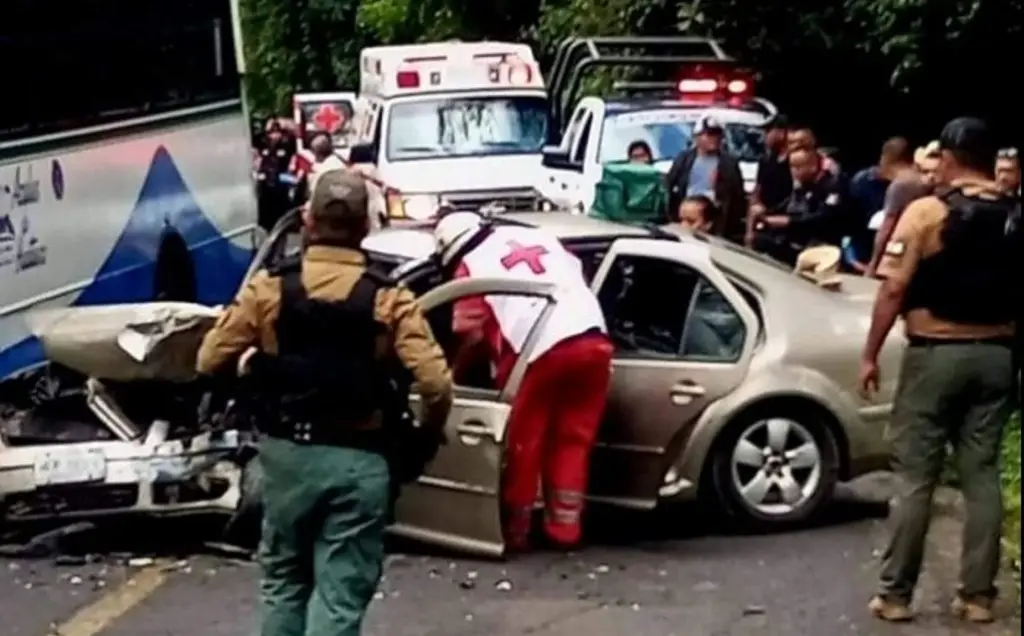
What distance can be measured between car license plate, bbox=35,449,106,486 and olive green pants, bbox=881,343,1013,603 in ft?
11.9

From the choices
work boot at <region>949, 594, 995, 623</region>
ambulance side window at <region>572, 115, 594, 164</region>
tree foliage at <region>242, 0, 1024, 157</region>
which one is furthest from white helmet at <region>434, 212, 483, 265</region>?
ambulance side window at <region>572, 115, 594, 164</region>

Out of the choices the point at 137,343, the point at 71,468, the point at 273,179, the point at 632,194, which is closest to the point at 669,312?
the point at 137,343

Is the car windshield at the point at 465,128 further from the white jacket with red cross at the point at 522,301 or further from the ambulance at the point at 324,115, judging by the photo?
the white jacket with red cross at the point at 522,301

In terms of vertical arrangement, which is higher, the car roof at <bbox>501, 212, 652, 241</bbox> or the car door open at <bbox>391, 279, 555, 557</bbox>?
the car roof at <bbox>501, 212, 652, 241</bbox>

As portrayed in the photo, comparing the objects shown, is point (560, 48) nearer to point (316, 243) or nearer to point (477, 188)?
point (477, 188)

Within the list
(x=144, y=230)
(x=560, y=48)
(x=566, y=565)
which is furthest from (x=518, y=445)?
(x=560, y=48)

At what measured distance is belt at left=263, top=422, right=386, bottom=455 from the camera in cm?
730

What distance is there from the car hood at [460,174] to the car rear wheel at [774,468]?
1170 centimetres

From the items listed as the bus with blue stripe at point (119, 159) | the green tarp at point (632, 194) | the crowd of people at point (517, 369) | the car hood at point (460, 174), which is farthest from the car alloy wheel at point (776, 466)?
the car hood at point (460, 174)

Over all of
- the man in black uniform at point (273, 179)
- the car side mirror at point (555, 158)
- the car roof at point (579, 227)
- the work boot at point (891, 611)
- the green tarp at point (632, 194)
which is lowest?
the man in black uniform at point (273, 179)

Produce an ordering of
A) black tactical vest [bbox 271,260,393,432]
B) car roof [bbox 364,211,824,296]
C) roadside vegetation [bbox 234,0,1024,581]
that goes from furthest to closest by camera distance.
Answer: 1. roadside vegetation [bbox 234,0,1024,581]
2. car roof [bbox 364,211,824,296]
3. black tactical vest [bbox 271,260,393,432]

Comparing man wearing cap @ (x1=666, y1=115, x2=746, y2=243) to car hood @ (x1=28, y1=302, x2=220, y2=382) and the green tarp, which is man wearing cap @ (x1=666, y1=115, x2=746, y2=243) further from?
car hood @ (x1=28, y1=302, x2=220, y2=382)

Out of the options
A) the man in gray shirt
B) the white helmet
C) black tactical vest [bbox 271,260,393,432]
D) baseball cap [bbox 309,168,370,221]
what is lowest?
the man in gray shirt

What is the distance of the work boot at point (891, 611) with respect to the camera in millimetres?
9398
